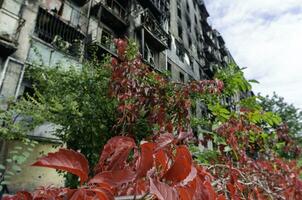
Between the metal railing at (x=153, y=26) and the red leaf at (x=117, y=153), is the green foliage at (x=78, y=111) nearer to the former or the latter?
the red leaf at (x=117, y=153)

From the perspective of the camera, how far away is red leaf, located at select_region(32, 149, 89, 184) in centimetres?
72

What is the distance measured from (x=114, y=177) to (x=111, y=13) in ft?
49.6

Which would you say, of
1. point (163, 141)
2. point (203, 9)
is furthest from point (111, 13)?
point (203, 9)

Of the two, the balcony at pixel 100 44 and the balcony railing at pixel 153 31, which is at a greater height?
the balcony railing at pixel 153 31

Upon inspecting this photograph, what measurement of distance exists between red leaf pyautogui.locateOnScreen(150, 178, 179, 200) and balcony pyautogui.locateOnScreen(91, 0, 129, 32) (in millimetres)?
14397

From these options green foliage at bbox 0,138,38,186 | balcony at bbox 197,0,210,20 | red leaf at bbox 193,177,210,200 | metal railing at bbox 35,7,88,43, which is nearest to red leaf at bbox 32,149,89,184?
→ red leaf at bbox 193,177,210,200

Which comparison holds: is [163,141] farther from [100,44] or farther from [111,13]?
[111,13]

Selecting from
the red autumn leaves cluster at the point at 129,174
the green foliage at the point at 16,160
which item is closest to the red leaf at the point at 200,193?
the red autumn leaves cluster at the point at 129,174

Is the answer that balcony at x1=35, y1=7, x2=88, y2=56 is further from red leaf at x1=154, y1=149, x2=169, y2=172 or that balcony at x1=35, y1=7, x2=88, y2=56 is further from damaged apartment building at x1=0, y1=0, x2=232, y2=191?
red leaf at x1=154, y1=149, x2=169, y2=172

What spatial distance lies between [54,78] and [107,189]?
275 inches

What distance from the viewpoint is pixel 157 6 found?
20203 mm

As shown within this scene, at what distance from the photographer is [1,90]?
27.5ft

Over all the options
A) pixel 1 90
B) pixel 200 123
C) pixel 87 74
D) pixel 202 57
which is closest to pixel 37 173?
pixel 1 90

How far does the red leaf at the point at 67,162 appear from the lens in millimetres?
716
